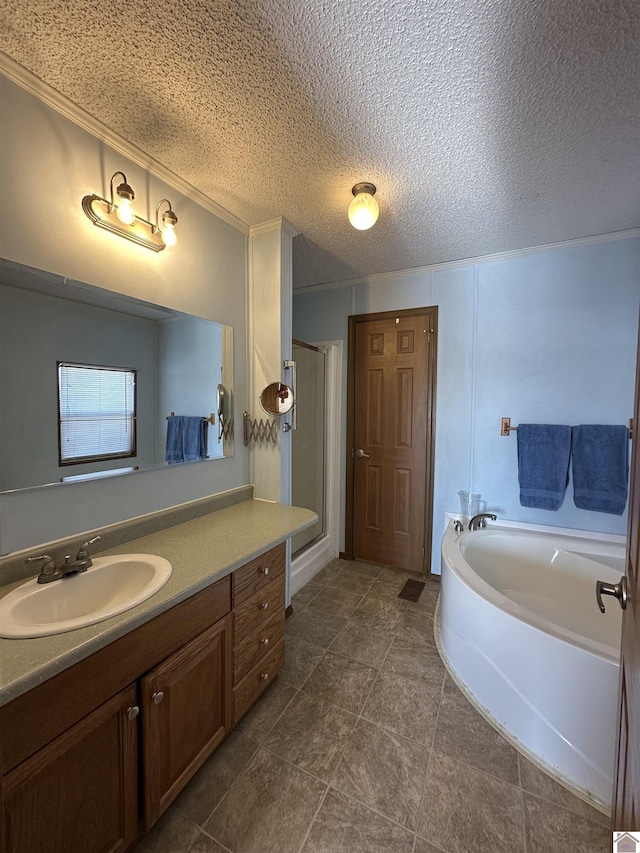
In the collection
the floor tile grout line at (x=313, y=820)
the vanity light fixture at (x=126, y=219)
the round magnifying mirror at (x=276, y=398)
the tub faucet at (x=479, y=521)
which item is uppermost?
the vanity light fixture at (x=126, y=219)

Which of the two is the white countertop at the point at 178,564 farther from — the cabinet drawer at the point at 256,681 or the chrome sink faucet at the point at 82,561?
the cabinet drawer at the point at 256,681

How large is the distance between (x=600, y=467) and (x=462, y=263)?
5.54 feet

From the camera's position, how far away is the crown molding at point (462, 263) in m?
2.08

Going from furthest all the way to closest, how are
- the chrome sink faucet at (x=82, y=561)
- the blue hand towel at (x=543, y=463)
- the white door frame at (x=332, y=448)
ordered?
the white door frame at (x=332, y=448)
the blue hand towel at (x=543, y=463)
the chrome sink faucet at (x=82, y=561)

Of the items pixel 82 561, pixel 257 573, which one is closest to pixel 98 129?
pixel 82 561

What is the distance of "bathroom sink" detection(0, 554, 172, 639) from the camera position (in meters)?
0.87

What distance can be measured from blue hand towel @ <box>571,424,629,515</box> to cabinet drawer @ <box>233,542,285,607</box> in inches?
77.0

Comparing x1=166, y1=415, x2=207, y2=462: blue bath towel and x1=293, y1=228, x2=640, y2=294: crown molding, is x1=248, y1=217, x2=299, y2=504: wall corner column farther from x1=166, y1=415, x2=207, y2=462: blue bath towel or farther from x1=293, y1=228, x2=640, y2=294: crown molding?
x1=293, y1=228, x2=640, y2=294: crown molding

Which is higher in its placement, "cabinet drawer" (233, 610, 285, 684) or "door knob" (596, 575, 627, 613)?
"door knob" (596, 575, 627, 613)

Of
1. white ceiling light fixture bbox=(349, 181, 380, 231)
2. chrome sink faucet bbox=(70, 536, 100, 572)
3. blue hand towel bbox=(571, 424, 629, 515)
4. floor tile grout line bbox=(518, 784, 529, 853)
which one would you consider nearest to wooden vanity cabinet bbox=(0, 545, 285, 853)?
chrome sink faucet bbox=(70, 536, 100, 572)

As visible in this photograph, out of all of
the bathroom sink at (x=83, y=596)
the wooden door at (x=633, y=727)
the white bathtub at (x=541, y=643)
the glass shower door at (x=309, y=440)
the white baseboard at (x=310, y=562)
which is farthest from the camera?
the glass shower door at (x=309, y=440)

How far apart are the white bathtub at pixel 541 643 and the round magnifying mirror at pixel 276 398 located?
1.34 metres

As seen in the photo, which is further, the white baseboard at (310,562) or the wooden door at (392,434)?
the wooden door at (392,434)

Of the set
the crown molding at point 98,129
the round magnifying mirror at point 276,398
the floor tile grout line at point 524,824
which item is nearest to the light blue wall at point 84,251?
the crown molding at point 98,129
